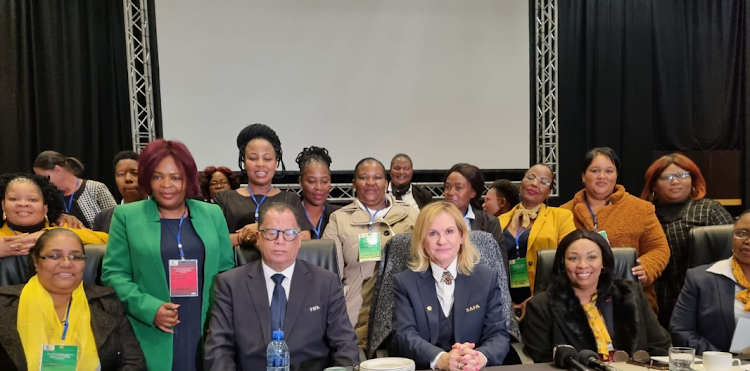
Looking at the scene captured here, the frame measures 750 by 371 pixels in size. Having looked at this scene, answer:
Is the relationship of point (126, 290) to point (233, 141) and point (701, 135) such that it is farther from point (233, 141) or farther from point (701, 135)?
point (701, 135)

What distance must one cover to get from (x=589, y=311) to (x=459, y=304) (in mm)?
676

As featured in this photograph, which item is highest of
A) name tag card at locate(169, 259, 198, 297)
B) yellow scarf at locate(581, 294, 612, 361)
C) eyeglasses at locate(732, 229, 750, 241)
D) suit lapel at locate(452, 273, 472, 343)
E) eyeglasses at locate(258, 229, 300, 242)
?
eyeglasses at locate(258, 229, 300, 242)

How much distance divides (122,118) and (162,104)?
46 cm

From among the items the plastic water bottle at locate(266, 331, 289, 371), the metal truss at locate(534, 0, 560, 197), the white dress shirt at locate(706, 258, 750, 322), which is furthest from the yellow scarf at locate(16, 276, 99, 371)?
the metal truss at locate(534, 0, 560, 197)

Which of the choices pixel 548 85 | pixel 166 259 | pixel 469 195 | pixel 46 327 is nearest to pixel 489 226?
pixel 469 195

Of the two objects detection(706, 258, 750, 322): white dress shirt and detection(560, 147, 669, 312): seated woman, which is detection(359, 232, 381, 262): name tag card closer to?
detection(560, 147, 669, 312): seated woman

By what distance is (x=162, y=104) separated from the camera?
632cm

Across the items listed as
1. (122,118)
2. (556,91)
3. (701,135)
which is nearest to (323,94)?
(122,118)

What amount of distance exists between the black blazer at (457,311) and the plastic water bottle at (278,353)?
56 cm

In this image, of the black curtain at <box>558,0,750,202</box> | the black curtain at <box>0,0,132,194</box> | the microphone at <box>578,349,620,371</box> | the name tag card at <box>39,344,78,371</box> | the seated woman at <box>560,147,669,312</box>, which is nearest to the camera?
the microphone at <box>578,349,620,371</box>

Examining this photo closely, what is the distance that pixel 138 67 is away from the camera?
20.7ft

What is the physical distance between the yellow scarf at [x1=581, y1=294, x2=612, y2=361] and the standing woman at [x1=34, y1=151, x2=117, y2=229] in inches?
139

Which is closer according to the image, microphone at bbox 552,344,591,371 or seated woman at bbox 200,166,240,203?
microphone at bbox 552,344,591,371

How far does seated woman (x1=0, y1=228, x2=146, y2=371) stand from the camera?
2525mm
